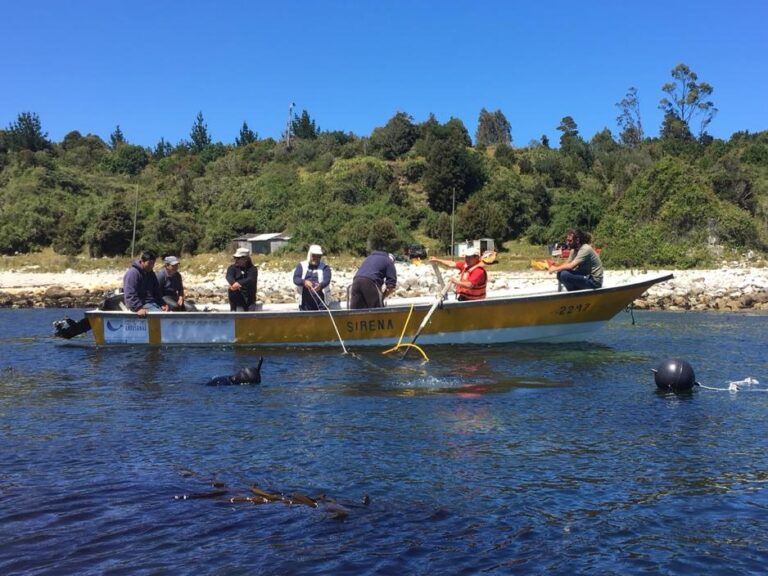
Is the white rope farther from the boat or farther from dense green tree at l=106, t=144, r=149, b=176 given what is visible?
dense green tree at l=106, t=144, r=149, b=176

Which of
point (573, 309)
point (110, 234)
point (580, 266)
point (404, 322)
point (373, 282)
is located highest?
point (110, 234)

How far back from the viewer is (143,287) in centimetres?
1583

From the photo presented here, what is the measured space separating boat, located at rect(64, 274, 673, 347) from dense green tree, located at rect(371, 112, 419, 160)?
2576 inches

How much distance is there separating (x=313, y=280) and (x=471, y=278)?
3.18 meters

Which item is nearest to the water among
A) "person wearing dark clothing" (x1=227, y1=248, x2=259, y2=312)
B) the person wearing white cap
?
the person wearing white cap

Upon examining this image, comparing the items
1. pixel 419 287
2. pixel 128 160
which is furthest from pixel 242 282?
pixel 128 160

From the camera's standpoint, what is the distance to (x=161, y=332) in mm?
15898

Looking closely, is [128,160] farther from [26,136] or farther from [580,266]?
[580,266]

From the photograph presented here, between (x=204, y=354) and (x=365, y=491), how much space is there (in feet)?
30.4

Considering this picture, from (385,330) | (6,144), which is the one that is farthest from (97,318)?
(6,144)

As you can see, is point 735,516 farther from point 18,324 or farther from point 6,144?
point 6,144

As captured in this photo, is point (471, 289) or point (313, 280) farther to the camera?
point (313, 280)

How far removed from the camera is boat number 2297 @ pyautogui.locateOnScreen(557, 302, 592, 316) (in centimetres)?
1498

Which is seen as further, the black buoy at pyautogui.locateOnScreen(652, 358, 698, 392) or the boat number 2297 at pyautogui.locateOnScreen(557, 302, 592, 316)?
the boat number 2297 at pyautogui.locateOnScreen(557, 302, 592, 316)
